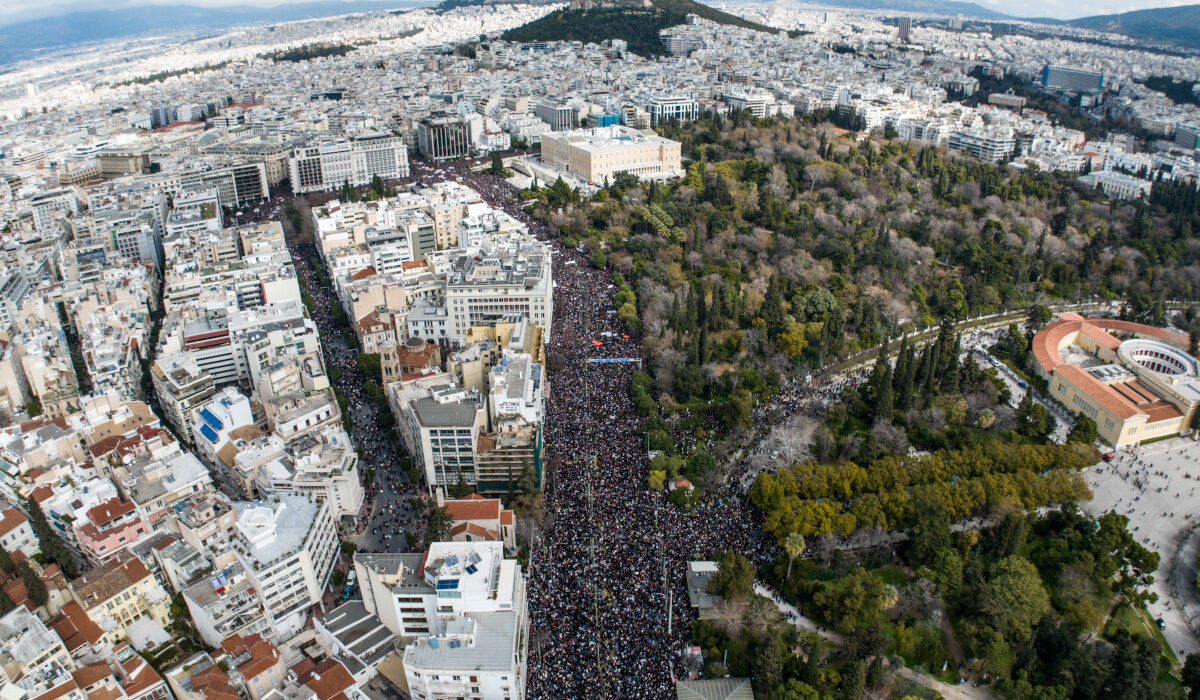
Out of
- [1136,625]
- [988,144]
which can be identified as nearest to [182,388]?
[1136,625]

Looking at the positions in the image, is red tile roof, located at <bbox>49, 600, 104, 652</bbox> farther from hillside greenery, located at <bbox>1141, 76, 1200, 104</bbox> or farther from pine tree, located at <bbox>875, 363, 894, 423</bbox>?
hillside greenery, located at <bbox>1141, 76, 1200, 104</bbox>

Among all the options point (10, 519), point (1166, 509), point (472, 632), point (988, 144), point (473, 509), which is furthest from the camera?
point (988, 144)

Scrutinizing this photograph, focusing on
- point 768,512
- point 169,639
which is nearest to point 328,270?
point 169,639

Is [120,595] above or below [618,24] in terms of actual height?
below

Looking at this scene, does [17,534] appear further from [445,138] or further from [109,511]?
[445,138]

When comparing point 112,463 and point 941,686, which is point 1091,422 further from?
point 112,463

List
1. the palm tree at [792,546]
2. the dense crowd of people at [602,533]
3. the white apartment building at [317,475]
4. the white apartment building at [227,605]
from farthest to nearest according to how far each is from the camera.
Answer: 1. the white apartment building at [317,475]
2. the palm tree at [792,546]
3. the white apartment building at [227,605]
4. the dense crowd of people at [602,533]

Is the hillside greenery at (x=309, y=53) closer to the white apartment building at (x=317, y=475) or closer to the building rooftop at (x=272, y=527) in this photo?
the white apartment building at (x=317, y=475)

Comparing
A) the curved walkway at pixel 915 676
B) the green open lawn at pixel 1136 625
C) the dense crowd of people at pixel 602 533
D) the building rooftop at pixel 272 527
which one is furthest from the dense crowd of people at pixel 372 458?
the green open lawn at pixel 1136 625
